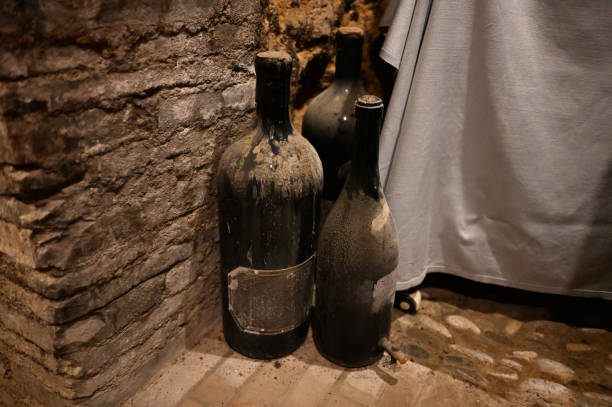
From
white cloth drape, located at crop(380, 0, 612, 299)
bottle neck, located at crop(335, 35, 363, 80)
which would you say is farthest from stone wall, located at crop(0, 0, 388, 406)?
white cloth drape, located at crop(380, 0, 612, 299)

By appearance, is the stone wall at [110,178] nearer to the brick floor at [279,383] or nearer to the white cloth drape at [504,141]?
the brick floor at [279,383]

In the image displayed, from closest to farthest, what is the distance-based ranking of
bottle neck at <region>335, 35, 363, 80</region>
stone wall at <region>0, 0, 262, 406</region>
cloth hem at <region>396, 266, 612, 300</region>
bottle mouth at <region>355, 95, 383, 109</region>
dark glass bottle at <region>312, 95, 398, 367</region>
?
stone wall at <region>0, 0, 262, 406</region>, bottle mouth at <region>355, 95, 383, 109</region>, dark glass bottle at <region>312, 95, 398, 367</region>, bottle neck at <region>335, 35, 363, 80</region>, cloth hem at <region>396, 266, 612, 300</region>

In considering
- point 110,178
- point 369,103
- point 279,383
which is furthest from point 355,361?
point 110,178

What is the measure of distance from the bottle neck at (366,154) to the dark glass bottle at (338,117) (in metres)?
0.40

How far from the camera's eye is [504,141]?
5.69ft

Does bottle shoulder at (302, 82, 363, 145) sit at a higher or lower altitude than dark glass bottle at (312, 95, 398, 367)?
higher

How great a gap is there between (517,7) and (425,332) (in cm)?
119

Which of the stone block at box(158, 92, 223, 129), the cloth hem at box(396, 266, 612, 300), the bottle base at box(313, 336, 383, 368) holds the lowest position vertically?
the bottle base at box(313, 336, 383, 368)

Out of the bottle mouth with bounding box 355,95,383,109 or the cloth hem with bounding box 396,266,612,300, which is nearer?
the bottle mouth with bounding box 355,95,383,109

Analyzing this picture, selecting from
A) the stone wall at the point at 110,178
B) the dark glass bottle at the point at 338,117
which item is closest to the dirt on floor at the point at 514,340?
the dark glass bottle at the point at 338,117

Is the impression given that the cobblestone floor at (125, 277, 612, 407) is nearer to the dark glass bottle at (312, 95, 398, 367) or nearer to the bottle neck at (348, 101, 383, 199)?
the dark glass bottle at (312, 95, 398, 367)

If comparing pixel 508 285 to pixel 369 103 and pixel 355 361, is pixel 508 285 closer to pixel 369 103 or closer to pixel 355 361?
pixel 355 361

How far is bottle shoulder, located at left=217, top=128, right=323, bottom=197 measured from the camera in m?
1.44

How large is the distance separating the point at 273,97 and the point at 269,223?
37cm
